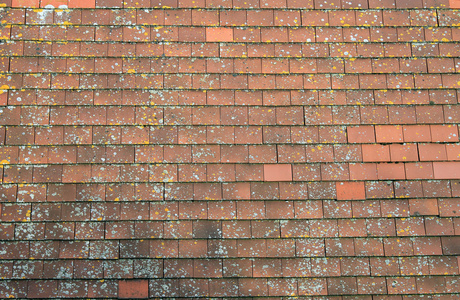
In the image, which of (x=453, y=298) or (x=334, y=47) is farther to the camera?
(x=334, y=47)

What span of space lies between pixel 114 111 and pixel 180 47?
870 mm

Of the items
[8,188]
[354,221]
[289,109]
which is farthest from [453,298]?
[8,188]

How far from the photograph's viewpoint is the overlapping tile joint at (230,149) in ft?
10.6

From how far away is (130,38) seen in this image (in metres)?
3.45

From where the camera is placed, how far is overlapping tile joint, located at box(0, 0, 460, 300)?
3.24 meters

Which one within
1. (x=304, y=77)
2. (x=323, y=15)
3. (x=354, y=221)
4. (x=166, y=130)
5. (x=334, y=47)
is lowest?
(x=354, y=221)

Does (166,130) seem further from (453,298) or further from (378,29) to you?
(453,298)

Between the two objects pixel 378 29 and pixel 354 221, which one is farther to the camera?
pixel 378 29

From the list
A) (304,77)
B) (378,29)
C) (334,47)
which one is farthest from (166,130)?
(378,29)

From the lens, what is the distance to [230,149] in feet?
11.0

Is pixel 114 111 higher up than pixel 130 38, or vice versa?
pixel 130 38

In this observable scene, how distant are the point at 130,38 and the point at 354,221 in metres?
2.71

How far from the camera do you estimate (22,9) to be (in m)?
3.45

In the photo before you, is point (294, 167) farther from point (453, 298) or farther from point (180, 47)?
point (453, 298)
